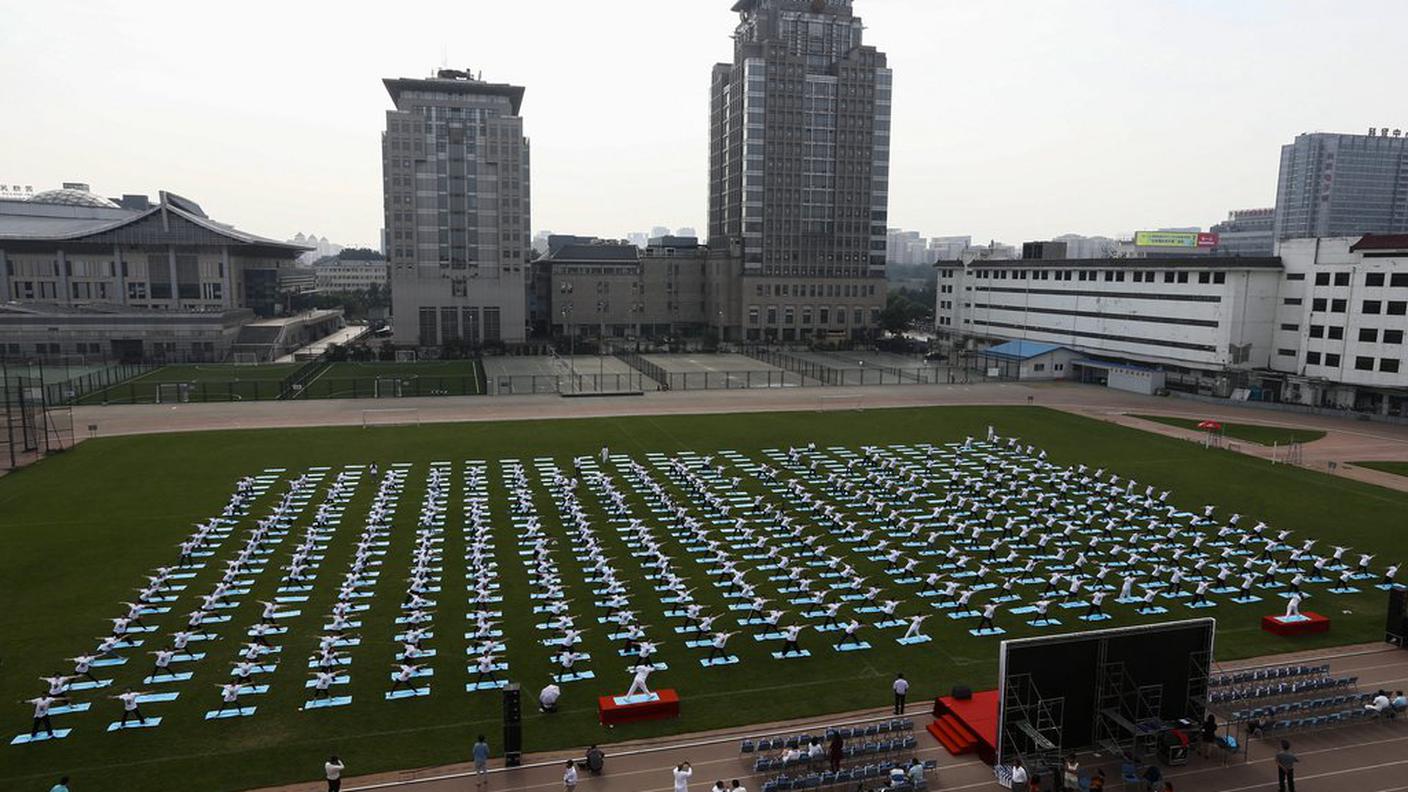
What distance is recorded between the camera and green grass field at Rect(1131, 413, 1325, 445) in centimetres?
6291

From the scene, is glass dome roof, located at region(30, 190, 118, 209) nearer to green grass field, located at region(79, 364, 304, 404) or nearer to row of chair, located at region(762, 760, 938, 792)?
green grass field, located at region(79, 364, 304, 404)

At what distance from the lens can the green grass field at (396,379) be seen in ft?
268

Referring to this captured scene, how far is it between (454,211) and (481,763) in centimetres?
11734

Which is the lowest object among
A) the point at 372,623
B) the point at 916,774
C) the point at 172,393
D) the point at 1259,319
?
the point at 372,623

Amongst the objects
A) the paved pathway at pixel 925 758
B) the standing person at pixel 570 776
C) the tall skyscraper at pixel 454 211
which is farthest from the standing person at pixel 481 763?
the tall skyscraper at pixel 454 211

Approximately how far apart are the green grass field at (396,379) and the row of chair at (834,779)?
2586 inches

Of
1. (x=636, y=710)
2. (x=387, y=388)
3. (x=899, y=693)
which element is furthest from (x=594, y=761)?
(x=387, y=388)

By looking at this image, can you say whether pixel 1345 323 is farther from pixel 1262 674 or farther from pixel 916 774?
pixel 916 774

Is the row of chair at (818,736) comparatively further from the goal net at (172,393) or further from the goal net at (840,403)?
the goal net at (172,393)

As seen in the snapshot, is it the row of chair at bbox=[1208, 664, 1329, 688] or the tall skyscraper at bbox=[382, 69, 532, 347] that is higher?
the tall skyscraper at bbox=[382, 69, 532, 347]

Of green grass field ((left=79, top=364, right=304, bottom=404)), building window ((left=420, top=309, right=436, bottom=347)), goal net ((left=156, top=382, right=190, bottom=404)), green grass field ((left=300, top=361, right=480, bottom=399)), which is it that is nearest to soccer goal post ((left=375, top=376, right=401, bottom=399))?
green grass field ((left=300, top=361, right=480, bottom=399))

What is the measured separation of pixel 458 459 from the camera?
5384 cm

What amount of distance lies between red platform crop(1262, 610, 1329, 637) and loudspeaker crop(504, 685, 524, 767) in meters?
24.7

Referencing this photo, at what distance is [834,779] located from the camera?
2006 cm
